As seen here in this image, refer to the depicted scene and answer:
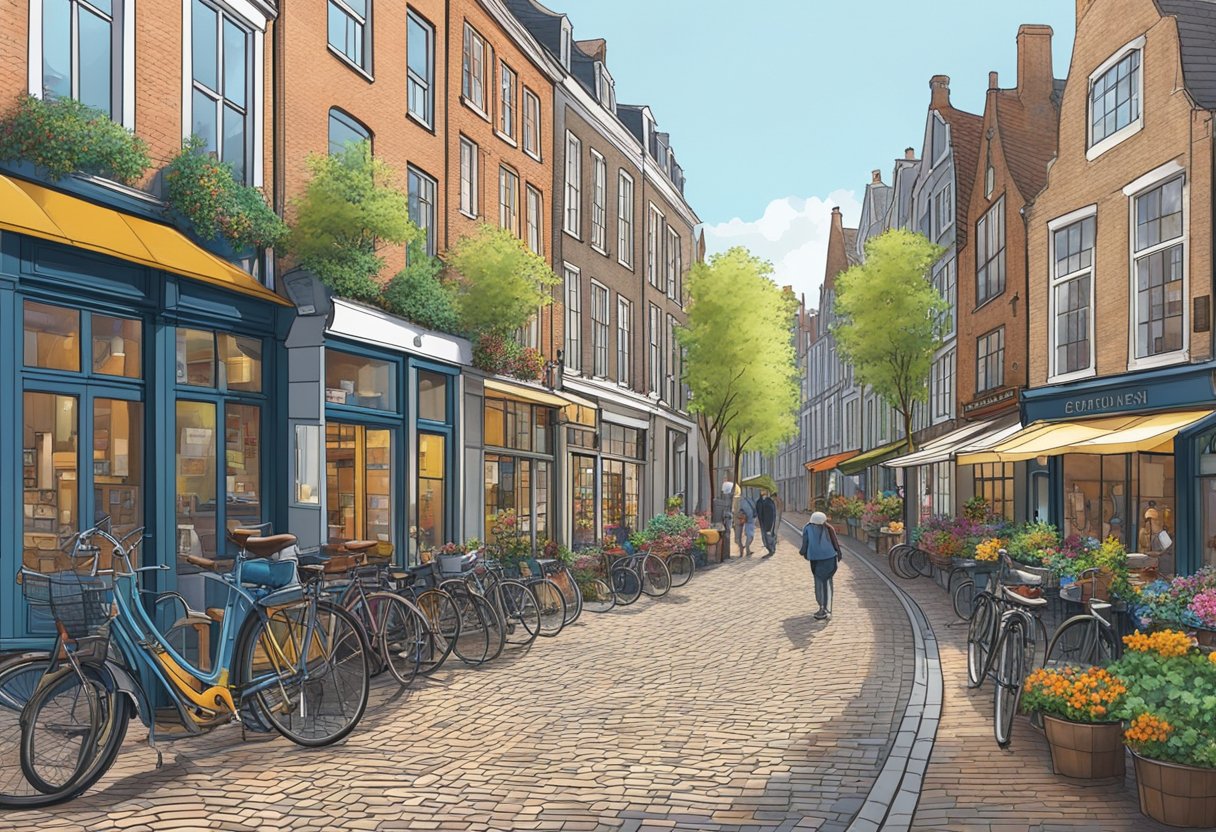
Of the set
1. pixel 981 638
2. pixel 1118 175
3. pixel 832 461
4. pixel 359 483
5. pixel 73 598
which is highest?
pixel 1118 175

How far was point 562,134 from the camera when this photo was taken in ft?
73.4

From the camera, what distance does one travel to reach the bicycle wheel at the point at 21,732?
19.4 feet

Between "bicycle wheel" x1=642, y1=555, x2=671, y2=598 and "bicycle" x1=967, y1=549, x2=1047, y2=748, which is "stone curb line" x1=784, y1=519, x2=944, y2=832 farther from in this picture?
"bicycle wheel" x1=642, y1=555, x2=671, y2=598

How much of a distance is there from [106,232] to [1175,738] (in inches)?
349

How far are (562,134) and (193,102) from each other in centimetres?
1238

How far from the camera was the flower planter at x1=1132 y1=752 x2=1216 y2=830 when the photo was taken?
Answer: 578 cm

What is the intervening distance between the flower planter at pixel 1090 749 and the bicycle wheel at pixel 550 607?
6.95 meters

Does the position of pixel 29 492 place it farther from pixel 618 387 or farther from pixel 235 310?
pixel 618 387

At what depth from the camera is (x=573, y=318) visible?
23.6 metres

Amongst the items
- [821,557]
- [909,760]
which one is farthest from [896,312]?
[909,760]

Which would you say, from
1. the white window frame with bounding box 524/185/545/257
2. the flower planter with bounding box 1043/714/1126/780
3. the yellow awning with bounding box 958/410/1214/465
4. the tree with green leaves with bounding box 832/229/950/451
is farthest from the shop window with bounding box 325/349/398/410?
the tree with green leaves with bounding box 832/229/950/451

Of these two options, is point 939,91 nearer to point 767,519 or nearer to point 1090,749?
point 767,519

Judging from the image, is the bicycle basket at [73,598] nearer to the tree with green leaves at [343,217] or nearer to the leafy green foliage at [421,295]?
the tree with green leaves at [343,217]

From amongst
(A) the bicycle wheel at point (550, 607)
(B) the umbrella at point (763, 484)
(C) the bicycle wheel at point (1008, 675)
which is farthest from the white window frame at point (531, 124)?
(B) the umbrella at point (763, 484)
